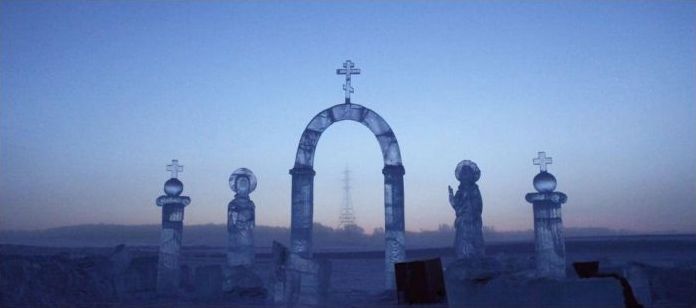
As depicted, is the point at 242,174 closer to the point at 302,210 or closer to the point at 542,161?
the point at 302,210

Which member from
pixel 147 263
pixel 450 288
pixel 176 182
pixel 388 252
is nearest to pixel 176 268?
pixel 147 263

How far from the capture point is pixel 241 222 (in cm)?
1491

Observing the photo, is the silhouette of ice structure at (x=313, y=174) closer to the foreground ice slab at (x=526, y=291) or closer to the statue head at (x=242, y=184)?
the statue head at (x=242, y=184)

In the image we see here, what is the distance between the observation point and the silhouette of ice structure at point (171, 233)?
49.1 feet

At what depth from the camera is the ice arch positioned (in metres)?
13.6

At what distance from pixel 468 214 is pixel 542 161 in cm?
234

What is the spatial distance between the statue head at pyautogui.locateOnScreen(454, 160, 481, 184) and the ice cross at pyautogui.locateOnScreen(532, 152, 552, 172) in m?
1.51

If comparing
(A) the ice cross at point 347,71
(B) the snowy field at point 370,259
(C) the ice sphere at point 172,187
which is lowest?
(B) the snowy field at point 370,259

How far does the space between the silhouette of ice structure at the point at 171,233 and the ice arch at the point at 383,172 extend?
154 inches

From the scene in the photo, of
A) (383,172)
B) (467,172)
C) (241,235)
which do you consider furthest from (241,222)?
(467,172)

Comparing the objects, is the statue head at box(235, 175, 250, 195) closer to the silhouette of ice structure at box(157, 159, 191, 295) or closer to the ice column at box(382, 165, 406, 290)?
the silhouette of ice structure at box(157, 159, 191, 295)

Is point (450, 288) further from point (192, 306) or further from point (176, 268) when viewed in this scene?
point (176, 268)

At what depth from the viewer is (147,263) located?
1593 centimetres

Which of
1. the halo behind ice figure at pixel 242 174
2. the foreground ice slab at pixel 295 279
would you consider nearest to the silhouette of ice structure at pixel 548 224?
the foreground ice slab at pixel 295 279
